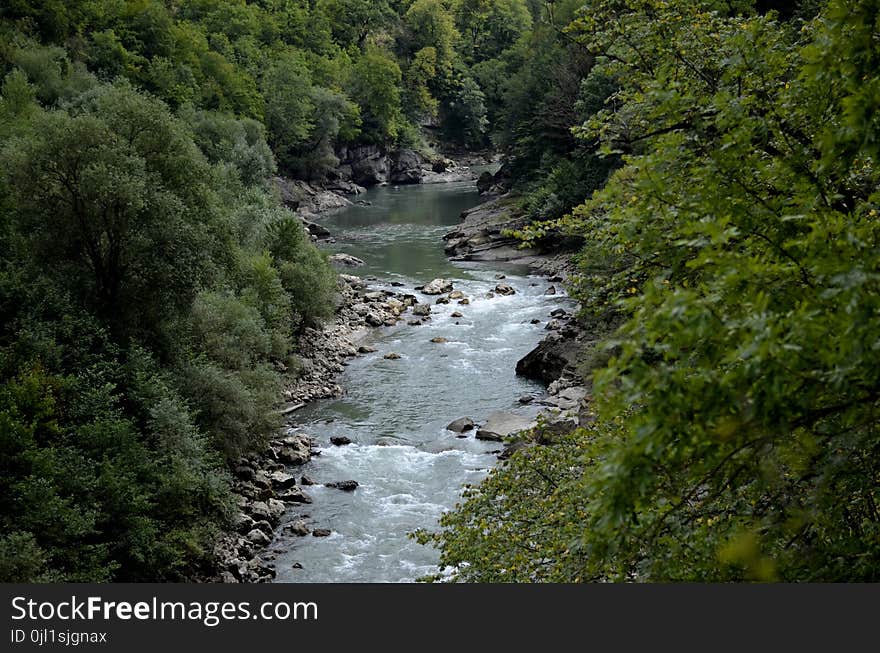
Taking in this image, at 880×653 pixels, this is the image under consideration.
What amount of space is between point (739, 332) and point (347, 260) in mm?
39962

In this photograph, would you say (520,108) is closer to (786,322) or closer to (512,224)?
(512,224)

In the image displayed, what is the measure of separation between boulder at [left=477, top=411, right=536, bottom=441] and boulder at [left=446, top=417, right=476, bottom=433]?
36 cm

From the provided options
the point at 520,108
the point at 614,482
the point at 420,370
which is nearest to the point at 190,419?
the point at 420,370

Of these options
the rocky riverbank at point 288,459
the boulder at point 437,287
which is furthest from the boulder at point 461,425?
the boulder at point 437,287

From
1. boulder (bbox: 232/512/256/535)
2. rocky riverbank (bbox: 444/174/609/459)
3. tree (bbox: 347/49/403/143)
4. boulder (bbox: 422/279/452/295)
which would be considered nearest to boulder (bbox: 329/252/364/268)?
rocky riverbank (bbox: 444/174/609/459)

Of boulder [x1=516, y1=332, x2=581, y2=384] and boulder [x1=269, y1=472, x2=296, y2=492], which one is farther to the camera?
boulder [x1=516, y1=332, x2=581, y2=384]

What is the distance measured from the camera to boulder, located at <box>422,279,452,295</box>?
3738cm

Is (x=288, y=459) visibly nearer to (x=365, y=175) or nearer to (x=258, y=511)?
(x=258, y=511)

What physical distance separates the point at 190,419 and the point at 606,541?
1490 centimetres

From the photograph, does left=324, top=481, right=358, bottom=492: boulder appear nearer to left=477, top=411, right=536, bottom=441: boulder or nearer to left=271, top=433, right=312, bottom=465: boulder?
left=271, top=433, right=312, bottom=465: boulder

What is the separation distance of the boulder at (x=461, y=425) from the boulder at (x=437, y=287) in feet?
49.3

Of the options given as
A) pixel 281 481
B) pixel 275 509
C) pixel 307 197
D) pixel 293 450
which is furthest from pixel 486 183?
pixel 275 509

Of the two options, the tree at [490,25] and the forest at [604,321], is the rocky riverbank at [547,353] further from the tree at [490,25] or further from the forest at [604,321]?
the tree at [490,25]

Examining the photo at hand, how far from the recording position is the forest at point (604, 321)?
4621 millimetres
